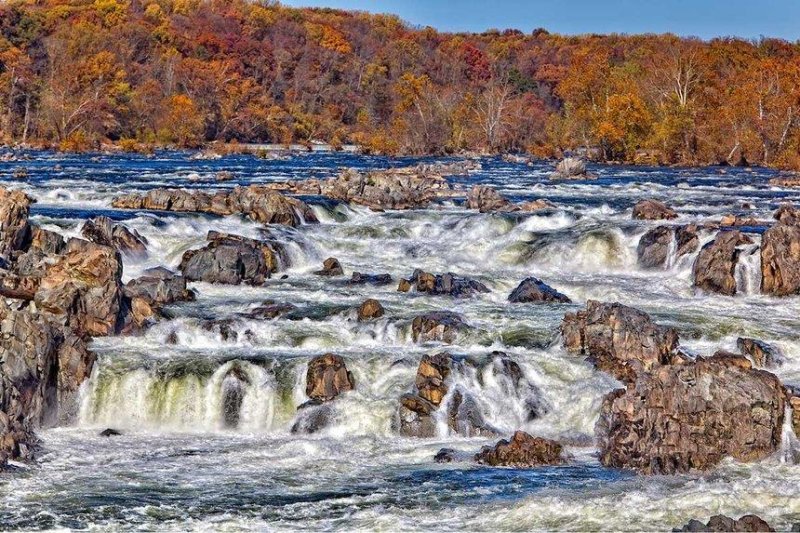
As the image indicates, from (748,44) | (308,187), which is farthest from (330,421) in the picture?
(748,44)

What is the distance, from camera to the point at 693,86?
85875 mm

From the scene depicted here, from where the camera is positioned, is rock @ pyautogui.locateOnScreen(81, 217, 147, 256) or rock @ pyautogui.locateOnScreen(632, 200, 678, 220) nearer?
rock @ pyautogui.locateOnScreen(81, 217, 147, 256)

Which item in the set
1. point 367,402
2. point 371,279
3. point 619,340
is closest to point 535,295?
point 371,279

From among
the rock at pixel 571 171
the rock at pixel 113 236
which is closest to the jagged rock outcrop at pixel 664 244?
the rock at pixel 113 236

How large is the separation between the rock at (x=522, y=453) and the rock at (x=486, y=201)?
25.7 m

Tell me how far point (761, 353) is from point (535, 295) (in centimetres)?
731

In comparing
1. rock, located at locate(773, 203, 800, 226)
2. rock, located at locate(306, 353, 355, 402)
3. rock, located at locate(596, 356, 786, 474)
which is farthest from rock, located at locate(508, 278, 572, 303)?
rock, located at locate(596, 356, 786, 474)

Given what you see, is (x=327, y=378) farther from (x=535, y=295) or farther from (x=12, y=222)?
(x=12, y=222)

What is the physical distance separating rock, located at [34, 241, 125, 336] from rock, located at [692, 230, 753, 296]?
16397 millimetres

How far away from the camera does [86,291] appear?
24766mm

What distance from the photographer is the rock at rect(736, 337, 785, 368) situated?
23.5 m

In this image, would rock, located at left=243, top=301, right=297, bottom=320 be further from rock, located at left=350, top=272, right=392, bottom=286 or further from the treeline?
the treeline

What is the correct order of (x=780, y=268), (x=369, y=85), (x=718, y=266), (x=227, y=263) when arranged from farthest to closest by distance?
(x=369, y=85) < (x=227, y=263) < (x=718, y=266) < (x=780, y=268)

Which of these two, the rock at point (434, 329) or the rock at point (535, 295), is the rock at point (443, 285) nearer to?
the rock at point (535, 295)
